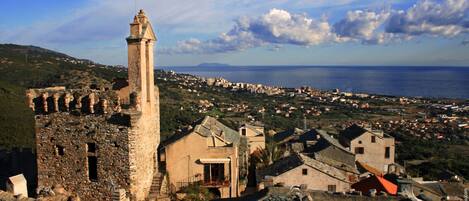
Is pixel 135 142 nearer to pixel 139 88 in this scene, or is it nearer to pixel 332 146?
pixel 139 88

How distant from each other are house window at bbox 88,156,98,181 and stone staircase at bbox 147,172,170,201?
77.3 inches

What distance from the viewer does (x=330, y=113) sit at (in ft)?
321

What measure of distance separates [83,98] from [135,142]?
2.20 metres

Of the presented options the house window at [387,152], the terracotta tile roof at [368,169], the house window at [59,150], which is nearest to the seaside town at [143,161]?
the house window at [59,150]

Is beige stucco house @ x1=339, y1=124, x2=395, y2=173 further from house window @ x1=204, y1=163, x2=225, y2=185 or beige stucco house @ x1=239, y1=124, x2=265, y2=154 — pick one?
house window @ x1=204, y1=163, x2=225, y2=185

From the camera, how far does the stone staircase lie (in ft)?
55.0

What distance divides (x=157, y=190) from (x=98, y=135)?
321cm

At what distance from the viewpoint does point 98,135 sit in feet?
50.8

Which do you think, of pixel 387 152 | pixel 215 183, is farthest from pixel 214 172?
pixel 387 152

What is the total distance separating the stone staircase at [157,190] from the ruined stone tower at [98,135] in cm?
38

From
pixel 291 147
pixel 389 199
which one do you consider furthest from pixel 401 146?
pixel 389 199

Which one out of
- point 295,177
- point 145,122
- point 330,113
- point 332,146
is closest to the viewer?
point 145,122

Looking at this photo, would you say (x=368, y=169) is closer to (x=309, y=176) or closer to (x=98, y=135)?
(x=309, y=176)

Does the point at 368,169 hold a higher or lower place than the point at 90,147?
lower
